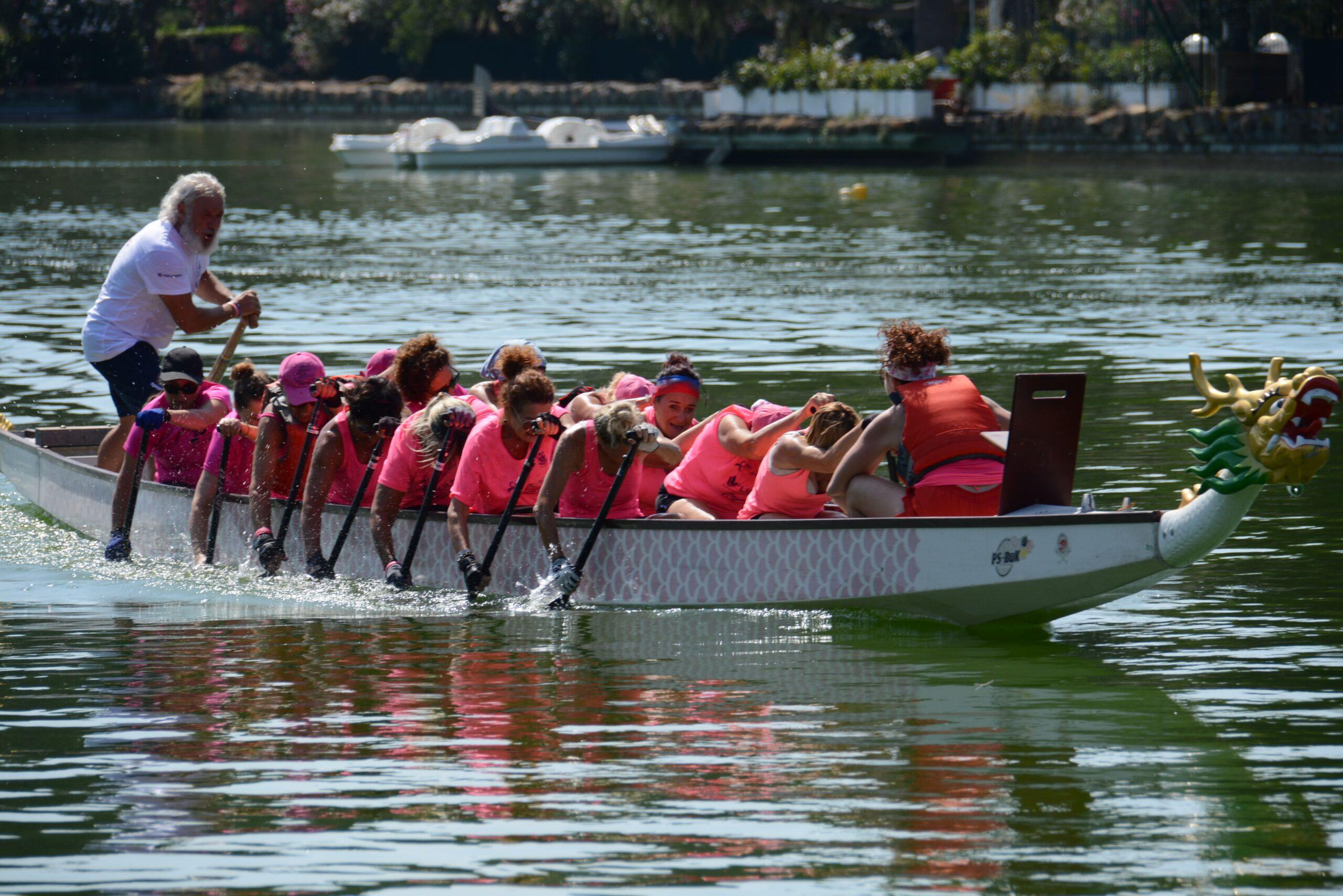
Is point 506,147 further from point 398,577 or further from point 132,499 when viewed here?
point 398,577

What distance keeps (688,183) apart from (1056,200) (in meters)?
11.8

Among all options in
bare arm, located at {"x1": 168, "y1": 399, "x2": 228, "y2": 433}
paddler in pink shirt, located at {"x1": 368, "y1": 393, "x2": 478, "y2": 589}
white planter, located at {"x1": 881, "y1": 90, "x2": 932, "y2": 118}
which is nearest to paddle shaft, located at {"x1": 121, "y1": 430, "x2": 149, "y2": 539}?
bare arm, located at {"x1": 168, "y1": 399, "x2": 228, "y2": 433}

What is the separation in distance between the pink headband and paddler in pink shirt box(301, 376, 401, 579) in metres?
2.76

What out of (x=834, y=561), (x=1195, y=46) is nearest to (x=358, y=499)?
(x=834, y=561)

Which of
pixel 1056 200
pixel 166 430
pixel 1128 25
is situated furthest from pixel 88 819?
pixel 1128 25

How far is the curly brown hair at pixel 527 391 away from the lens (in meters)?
9.71

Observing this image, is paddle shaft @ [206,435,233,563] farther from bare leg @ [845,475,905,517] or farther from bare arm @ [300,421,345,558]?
bare leg @ [845,475,905,517]

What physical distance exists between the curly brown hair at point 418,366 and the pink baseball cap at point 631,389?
89 centimetres

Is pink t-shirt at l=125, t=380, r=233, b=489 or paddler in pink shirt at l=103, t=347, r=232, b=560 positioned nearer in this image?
paddler in pink shirt at l=103, t=347, r=232, b=560

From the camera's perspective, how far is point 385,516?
1038 cm

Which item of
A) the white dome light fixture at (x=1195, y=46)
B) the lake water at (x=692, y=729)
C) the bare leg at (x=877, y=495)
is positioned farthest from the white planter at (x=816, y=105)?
the bare leg at (x=877, y=495)

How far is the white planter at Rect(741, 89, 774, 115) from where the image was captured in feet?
171

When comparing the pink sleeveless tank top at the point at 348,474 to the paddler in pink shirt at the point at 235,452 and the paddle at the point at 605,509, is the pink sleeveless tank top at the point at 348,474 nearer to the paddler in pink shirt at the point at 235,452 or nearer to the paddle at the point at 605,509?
the paddler in pink shirt at the point at 235,452

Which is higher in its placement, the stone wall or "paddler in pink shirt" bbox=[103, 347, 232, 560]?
the stone wall
